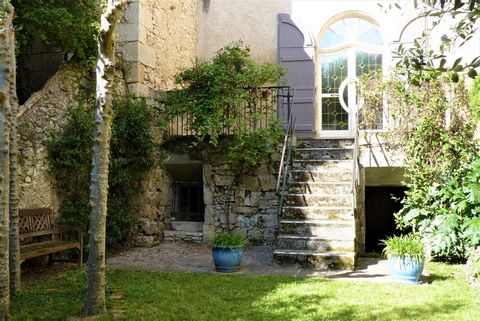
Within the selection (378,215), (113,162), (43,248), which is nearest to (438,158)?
(378,215)

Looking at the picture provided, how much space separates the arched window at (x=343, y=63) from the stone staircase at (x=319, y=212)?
4.70 ft

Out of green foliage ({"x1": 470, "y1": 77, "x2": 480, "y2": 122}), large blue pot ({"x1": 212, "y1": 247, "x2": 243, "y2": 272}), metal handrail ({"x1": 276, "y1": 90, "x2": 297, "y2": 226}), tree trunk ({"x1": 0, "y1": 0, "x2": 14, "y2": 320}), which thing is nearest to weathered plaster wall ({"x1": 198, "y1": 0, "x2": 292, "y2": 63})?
metal handrail ({"x1": 276, "y1": 90, "x2": 297, "y2": 226})

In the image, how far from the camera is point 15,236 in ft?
15.5

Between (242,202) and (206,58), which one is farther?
(206,58)

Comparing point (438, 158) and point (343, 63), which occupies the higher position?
point (343, 63)

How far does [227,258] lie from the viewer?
19.7ft

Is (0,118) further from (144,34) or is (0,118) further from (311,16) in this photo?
(311,16)

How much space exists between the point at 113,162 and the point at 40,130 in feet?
4.12

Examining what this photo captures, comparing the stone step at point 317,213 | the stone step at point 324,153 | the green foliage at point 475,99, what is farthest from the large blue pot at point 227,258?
the green foliage at point 475,99

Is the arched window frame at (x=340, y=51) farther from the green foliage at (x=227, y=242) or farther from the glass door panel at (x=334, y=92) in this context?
the green foliage at (x=227, y=242)

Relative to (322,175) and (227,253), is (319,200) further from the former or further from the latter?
(227,253)

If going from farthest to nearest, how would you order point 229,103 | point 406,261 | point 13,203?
1. point 229,103
2. point 406,261
3. point 13,203

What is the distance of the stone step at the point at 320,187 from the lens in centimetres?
732

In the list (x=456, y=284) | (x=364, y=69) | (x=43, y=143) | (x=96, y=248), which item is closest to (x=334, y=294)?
(x=456, y=284)
